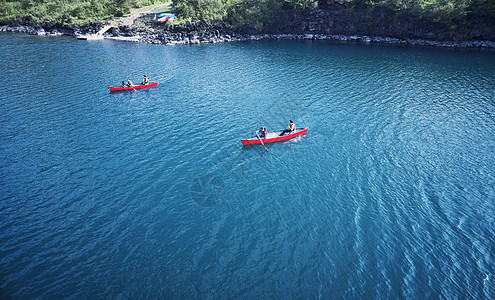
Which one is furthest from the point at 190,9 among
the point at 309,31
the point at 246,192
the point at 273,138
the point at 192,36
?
the point at 246,192

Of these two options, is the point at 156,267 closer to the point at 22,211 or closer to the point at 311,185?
the point at 22,211

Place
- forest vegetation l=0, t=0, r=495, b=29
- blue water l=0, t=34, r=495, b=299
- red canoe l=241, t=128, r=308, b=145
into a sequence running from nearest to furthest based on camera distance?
blue water l=0, t=34, r=495, b=299
red canoe l=241, t=128, r=308, b=145
forest vegetation l=0, t=0, r=495, b=29

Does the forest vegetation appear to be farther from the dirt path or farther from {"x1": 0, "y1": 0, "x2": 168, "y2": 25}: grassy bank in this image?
the dirt path

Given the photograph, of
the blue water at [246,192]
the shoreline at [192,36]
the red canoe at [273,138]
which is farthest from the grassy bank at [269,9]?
the red canoe at [273,138]

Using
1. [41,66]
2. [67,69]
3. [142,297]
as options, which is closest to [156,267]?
[142,297]

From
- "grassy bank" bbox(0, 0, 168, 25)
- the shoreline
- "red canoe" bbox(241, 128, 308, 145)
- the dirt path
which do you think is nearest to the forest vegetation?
"grassy bank" bbox(0, 0, 168, 25)

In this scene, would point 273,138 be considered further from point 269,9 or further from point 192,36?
point 269,9
